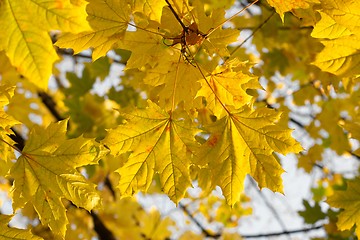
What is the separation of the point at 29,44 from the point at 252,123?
3.51 feet

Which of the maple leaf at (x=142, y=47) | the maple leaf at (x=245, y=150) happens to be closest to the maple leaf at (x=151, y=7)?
the maple leaf at (x=142, y=47)

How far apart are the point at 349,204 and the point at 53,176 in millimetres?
1462

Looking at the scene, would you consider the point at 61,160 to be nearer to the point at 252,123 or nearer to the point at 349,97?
the point at 252,123

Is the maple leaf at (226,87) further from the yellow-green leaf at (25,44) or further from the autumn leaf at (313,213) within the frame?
the autumn leaf at (313,213)

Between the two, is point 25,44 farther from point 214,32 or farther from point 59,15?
point 214,32

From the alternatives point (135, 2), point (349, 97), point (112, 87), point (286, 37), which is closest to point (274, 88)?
point (286, 37)

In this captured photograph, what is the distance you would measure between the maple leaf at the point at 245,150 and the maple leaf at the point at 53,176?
498 millimetres

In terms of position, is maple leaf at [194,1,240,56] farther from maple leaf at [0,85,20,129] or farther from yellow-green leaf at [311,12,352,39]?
maple leaf at [0,85,20,129]

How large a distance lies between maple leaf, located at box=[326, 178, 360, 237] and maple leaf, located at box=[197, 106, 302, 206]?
1.87 ft

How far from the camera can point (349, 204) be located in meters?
2.26

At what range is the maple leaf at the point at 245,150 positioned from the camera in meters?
1.90

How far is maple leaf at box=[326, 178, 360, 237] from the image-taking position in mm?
2213

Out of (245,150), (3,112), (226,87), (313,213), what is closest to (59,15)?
(3,112)

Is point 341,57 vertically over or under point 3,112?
under
